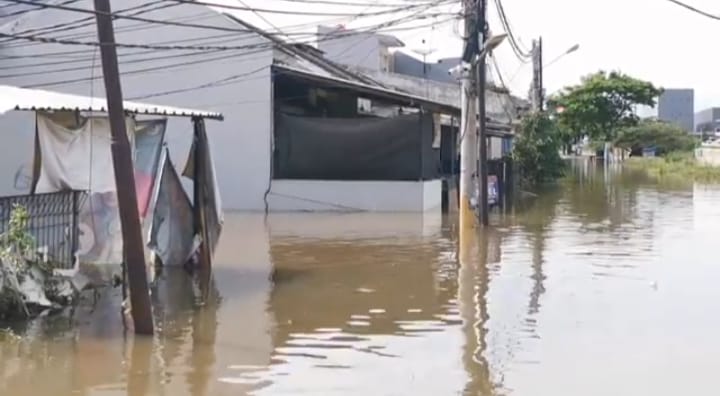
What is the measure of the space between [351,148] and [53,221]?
13664 mm

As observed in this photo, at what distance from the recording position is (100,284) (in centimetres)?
1177

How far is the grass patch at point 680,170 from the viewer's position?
47.4 metres

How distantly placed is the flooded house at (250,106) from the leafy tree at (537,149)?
13.8 meters

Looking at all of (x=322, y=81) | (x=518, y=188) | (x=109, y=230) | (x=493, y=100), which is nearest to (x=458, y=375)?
(x=109, y=230)

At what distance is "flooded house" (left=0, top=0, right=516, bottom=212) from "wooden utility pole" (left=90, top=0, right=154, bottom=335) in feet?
48.6

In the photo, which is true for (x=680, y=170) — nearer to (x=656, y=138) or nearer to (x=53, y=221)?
(x=656, y=138)

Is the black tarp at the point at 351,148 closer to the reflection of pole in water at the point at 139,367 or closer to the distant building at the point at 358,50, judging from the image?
the reflection of pole in water at the point at 139,367

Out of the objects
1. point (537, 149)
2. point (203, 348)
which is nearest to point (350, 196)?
point (203, 348)

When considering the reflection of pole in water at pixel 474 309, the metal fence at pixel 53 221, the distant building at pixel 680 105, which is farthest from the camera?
the distant building at pixel 680 105

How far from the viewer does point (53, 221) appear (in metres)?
11.2

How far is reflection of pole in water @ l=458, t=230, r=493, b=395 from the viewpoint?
25.0 feet

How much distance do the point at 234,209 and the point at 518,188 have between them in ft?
50.3

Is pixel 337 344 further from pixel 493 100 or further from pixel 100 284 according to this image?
pixel 493 100

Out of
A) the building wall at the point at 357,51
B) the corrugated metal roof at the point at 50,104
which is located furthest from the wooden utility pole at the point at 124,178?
the building wall at the point at 357,51
